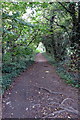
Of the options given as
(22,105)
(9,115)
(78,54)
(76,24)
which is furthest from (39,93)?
(76,24)

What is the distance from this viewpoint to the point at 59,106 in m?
2.89

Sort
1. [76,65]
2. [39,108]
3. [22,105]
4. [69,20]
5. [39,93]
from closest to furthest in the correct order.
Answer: [39,108], [22,105], [39,93], [76,65], [69,20]

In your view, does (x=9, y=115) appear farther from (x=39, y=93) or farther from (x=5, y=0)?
(x=5, y=0)

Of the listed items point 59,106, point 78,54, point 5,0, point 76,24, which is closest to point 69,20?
point 76,24

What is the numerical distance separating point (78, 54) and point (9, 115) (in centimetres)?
423

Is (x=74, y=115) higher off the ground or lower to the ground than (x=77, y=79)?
higher

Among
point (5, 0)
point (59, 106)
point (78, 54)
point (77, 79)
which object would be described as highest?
point (5, 0)

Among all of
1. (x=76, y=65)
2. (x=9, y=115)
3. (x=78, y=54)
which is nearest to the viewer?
(x=9, y=115)

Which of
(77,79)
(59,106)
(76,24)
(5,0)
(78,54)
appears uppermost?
(5,0)

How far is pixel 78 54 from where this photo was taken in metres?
5.55

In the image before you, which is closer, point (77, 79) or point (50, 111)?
point (50, 111)

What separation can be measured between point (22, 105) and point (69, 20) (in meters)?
6.25

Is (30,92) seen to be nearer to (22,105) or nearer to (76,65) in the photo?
(22,105)

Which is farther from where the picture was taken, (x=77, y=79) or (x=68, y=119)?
(x=77, y=79)
